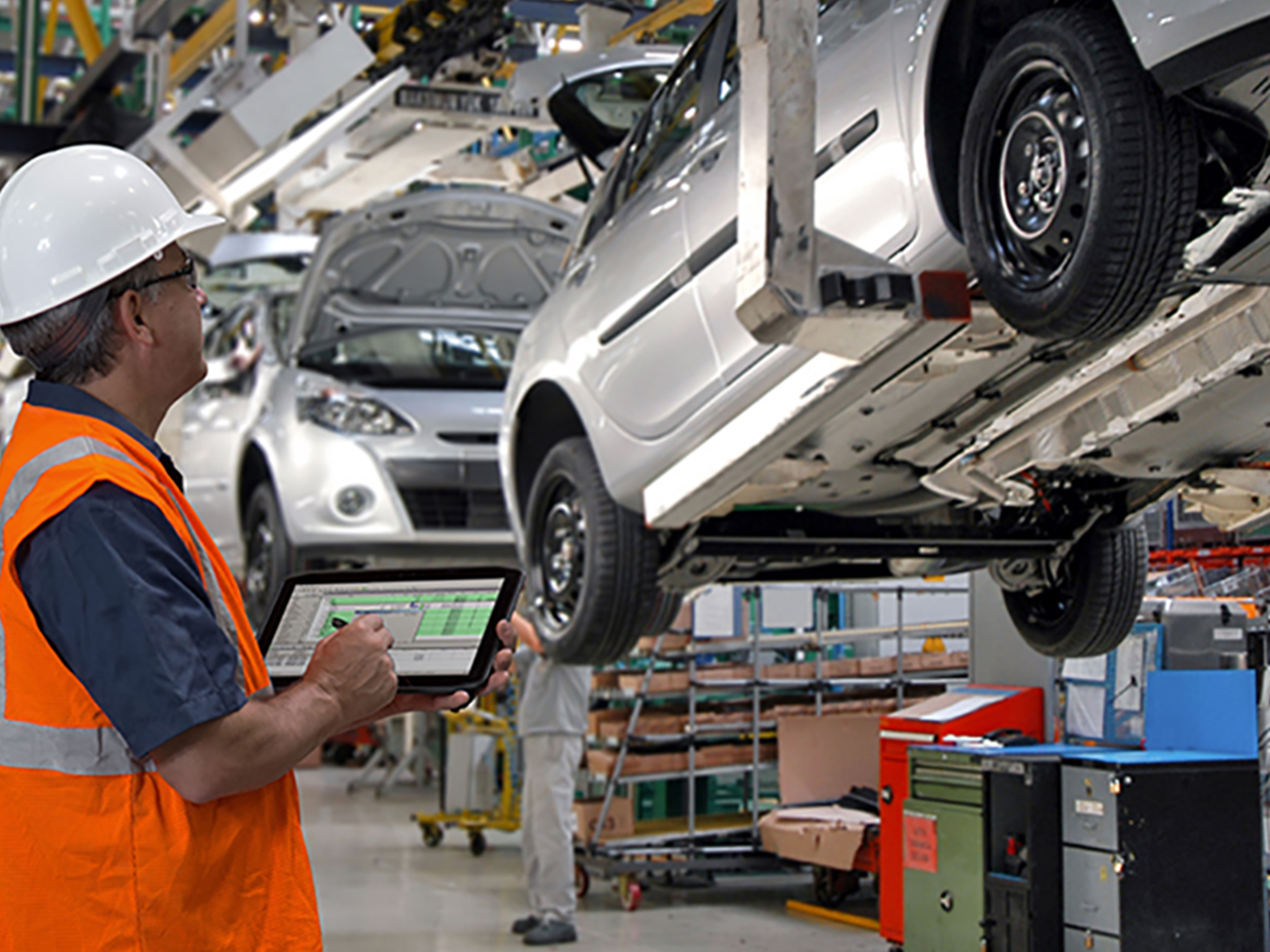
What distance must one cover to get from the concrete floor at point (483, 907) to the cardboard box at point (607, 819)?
415 millimetres

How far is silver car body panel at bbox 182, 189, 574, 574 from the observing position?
6875 mm

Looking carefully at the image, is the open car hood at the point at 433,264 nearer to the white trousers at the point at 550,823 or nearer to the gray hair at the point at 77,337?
the white trousers at the point at 550,823

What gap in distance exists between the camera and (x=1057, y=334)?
9.18 feet

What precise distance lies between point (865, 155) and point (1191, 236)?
0.71 m

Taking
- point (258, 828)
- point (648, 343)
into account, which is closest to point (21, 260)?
point (258, 828)

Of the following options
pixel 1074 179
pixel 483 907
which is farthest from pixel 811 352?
pixel 483 907

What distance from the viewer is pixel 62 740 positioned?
166 cm

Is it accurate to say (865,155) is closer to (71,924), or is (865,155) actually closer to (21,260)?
(21,260)

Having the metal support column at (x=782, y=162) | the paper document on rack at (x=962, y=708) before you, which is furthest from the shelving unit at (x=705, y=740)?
the metal support column at (x=782, y=162)

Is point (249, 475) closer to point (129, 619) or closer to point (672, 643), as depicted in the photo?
point (672, 643)

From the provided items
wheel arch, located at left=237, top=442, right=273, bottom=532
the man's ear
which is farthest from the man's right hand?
wheel arch, located at left=237, top=442, right=273, bottom=532

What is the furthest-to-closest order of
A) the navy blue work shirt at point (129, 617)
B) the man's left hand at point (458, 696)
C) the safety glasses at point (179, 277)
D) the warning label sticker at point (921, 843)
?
the warning label sticker at point (921, 843) < the man's left hand at point (458, 696) < the safety glasses at point (179, 277) < the navy blue work shirt at point (129, 617)

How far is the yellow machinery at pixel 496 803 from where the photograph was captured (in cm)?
1078

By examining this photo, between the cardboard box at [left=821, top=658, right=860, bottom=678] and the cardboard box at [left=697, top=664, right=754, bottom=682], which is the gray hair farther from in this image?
the cardboard box at [left=697, top=664, right=754, bottom=682]
